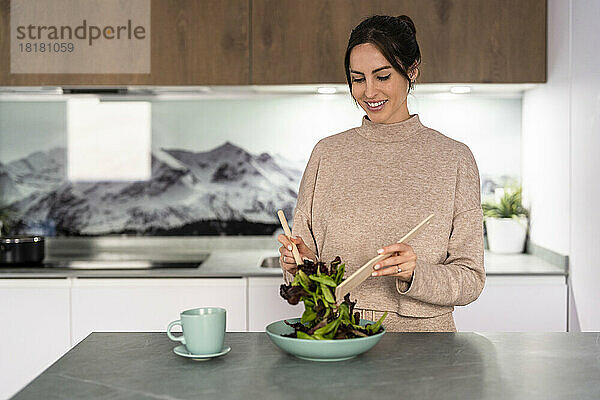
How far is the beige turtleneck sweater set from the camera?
1782 mm

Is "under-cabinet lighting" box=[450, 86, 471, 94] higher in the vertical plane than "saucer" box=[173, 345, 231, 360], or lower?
higher

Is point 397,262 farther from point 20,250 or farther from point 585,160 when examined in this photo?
point 20,250

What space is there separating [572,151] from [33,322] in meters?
2.20

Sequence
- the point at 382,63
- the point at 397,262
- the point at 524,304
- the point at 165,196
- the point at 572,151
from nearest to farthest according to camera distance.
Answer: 1. the point at 397,262
2. the point at 382,63
3. the point at 572,151
4. the point at 524,304
5. the point at 165,196

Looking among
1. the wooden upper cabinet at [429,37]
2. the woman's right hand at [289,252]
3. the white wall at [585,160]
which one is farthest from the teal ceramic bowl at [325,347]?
the wooden upper cabinet at [429,37]

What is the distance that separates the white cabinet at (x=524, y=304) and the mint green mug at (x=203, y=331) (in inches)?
67.9

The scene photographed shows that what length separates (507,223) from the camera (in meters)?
3.25

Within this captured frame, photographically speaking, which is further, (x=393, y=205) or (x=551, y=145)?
(x=551, y=145)

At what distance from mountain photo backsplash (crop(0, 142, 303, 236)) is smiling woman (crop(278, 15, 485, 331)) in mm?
1582

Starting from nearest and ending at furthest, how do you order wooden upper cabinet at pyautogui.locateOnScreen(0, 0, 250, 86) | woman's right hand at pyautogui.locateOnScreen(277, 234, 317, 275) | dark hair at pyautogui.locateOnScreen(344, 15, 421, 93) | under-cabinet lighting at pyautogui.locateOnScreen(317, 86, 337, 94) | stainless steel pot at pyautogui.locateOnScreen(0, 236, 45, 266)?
woman's right hand at pyautogui.locateOnScreen(277, 234, 317, 275), dark hair at pyautogui.locateOnScreen(344, 15, 421, 93), stainless steel pot at pyautogui.locateOnScreen(0, 236, 45, 266), wooden upper cabinet at pyautogui.locateOnScreen(0, 0, 250, 86), under-cabinet lighting at pyautogui.locateOnScreen(317, 86, 337, 94)

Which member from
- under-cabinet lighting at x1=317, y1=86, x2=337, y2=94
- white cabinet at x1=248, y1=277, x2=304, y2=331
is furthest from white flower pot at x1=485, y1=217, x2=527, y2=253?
white cabinet at x1=248, y1=277, x2=304, y2=331

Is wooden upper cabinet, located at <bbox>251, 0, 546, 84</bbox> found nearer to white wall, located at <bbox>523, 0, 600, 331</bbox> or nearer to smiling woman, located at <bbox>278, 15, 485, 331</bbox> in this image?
white wall, located at <bbox>523, 0, 600, 331</bbox>

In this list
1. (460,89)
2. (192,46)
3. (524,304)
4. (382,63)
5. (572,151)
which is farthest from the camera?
(460,89)

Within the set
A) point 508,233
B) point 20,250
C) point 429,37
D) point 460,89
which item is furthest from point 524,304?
point 20,250
